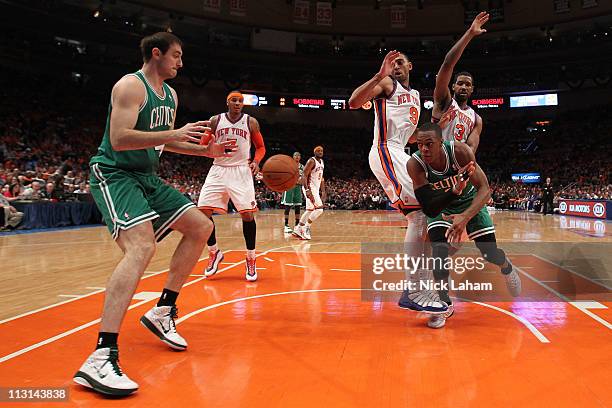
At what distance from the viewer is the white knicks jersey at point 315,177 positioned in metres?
11.2

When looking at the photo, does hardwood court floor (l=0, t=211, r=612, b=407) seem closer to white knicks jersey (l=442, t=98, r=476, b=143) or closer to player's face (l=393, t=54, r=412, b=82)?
white knicks jersey (l=442, t=98, r=476, b=143)

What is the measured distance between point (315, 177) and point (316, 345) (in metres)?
8.27

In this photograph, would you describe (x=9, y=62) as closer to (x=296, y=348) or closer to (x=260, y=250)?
(x=260, y=250)

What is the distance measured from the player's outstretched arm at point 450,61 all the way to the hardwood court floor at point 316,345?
6.56 ft

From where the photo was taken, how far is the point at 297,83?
35531 mm

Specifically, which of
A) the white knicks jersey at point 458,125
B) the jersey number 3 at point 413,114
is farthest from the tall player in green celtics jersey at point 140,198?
the white knicks jersey at point 458,125

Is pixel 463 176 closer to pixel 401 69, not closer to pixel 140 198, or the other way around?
pixel 401 69

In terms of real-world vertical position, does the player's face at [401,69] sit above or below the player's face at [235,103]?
above

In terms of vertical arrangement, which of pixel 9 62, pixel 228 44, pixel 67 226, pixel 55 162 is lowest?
pixel 67 226

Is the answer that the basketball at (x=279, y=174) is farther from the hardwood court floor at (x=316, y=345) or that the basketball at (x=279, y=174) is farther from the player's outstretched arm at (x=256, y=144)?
the hardwood court floor at (x=316, y=345)

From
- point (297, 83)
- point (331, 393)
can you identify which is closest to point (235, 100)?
point (331, 393)

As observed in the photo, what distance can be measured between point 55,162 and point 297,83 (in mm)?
19871

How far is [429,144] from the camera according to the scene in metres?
3.77

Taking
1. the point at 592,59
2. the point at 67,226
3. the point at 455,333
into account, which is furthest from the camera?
the point at 592,59
